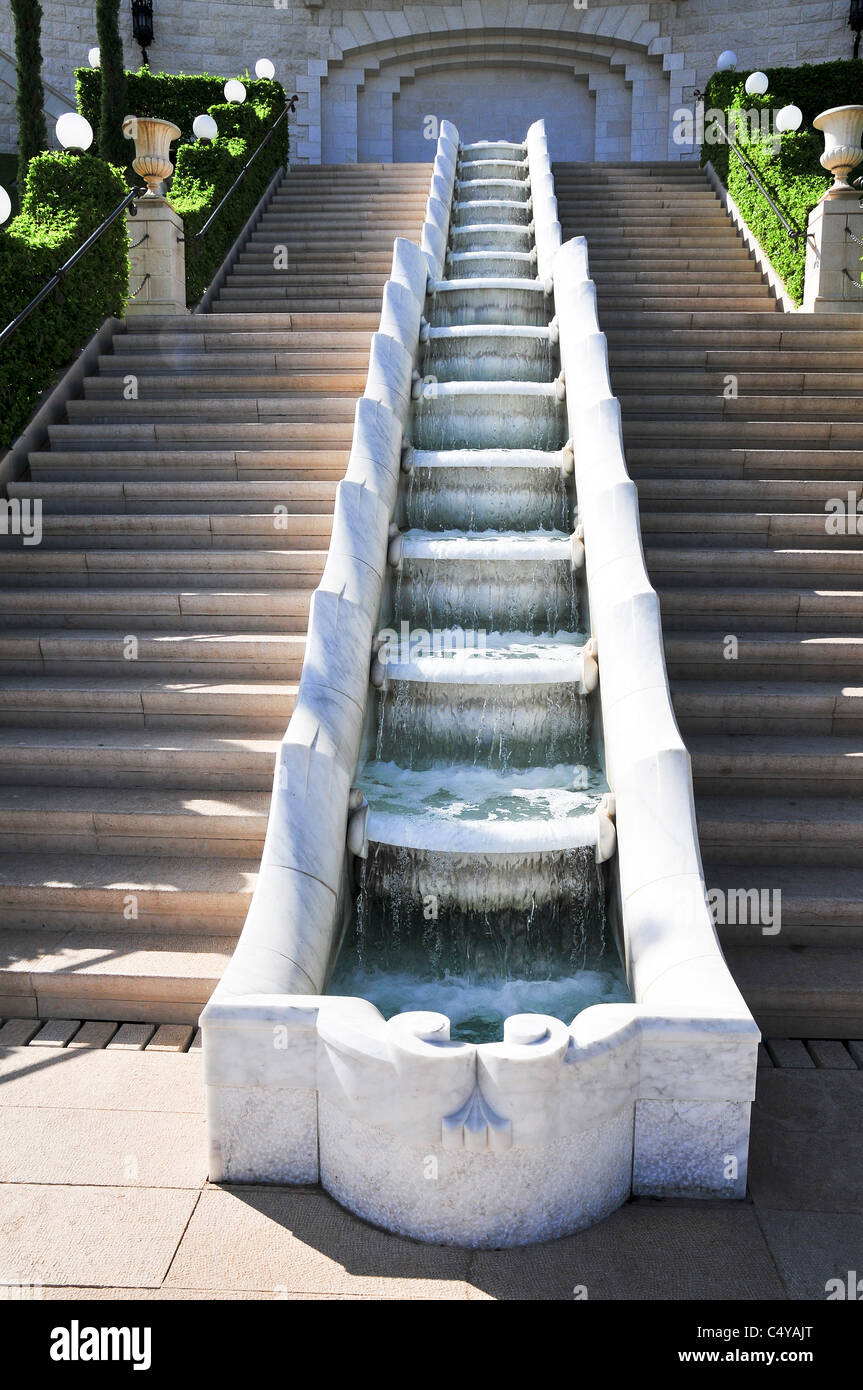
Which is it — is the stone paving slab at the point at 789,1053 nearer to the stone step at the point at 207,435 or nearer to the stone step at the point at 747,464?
the stone step at the point at 747,464

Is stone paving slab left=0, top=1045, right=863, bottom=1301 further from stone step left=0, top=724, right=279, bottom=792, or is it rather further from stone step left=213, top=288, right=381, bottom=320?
stone step left=213, top=288, right=381, bottom=320

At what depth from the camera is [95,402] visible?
348 inches

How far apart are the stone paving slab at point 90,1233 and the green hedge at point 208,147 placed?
10.5m

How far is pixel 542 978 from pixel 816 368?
7082mm

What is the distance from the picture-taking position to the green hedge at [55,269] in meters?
8.34

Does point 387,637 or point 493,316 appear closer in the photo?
point 387,637

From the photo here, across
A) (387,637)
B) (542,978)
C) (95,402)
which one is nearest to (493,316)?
(95,402)

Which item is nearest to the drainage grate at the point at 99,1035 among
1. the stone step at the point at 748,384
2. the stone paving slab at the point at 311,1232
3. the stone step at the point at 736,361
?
the stone paving slab at the point at 311,1232

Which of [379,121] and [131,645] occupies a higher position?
[379,121]

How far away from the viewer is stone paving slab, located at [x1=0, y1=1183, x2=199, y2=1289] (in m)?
3.19
